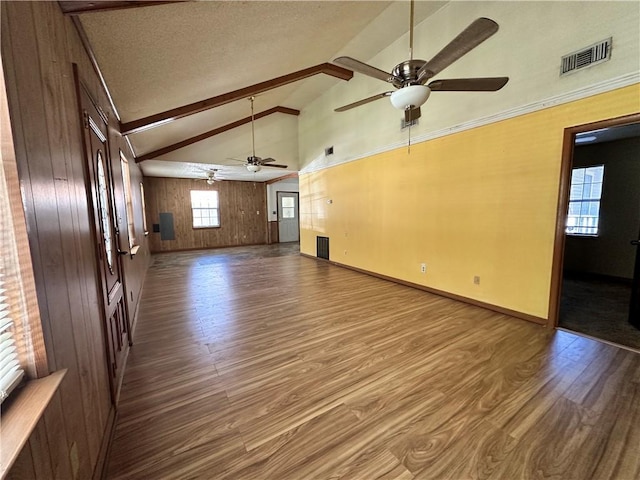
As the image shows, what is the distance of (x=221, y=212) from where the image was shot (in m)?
9.65

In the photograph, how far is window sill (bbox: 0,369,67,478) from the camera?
25.7 inches

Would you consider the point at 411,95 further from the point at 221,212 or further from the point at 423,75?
the point at 221,212

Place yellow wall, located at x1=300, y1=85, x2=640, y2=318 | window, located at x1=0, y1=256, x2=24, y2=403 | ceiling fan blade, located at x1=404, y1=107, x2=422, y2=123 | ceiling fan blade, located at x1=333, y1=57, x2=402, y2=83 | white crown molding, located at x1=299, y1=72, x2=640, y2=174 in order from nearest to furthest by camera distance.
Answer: window, located at x1=0, y1=256, x2=24, y2=403 < ceiling fan blade, located at x1=333, y1=57, x2=402, y2=83 < white crown molding, located at x1=299, y1=72, x2=640, y2=174 < yellow wall, located at x1=300, y1=85, x2=640, y2=318 < ceiling fan blade, located at x1=404, y1=107, x2=422, y2=123

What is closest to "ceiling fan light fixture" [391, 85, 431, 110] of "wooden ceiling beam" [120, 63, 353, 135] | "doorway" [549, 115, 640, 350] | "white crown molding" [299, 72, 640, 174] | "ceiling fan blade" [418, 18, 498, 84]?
"ceiling fan blade" [418, 18, 498, 84]

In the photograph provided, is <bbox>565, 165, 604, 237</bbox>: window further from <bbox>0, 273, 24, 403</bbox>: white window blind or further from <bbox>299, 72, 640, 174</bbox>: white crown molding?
<bbox>0, 273, 24, 403</bbox>: white window blind

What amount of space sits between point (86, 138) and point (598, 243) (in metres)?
7.27

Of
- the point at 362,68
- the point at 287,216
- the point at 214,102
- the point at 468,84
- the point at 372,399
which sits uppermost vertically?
the point at 214,102

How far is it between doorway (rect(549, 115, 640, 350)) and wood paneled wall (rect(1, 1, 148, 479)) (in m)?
4.04

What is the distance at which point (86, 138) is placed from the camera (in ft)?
5.33

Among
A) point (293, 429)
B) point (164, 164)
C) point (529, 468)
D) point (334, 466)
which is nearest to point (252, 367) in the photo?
point (293, 429)

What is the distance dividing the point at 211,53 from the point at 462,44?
2180 millimetres

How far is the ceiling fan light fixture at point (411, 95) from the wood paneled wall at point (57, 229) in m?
1.97

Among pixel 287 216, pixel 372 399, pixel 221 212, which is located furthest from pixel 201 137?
pixel 372 399

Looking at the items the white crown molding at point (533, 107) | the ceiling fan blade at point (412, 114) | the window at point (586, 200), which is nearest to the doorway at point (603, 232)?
the window at point (586, 200)
